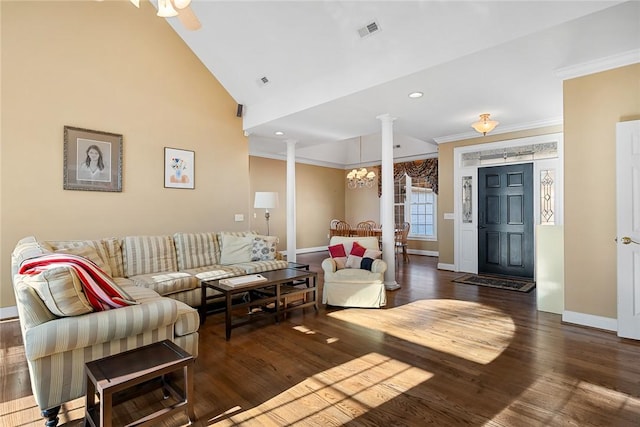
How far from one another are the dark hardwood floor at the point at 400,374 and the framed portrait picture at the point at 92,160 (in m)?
1.78

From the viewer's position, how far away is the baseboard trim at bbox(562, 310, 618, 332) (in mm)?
3225

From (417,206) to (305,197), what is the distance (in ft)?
10.3

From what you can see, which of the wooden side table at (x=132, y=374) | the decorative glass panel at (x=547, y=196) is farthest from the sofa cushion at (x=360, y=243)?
the decorative glass panel at (x=547, y=196)

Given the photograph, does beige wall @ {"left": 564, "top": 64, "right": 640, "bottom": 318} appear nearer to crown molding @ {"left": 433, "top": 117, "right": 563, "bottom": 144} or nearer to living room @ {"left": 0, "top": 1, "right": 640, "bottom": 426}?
living room @ {"left": 0, "top": 1, "right": 640, "bottom": 426}

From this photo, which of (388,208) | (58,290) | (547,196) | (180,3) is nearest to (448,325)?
(388,208)

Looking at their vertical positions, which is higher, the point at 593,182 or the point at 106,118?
the point at 106,118

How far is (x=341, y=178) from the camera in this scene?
1049 cm

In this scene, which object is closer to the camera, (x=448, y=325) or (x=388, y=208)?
(x=448, y=325)

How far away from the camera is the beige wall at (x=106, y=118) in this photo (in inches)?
148

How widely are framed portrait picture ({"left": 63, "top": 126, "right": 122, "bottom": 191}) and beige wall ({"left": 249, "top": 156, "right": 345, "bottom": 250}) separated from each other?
3.72 m

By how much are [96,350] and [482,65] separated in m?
3.97

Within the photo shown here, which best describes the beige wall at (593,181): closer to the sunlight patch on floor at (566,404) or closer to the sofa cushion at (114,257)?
the sunlight patch on floor at (566,404)

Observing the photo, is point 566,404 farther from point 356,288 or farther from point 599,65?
point 599,65

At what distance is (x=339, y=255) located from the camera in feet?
14.5
